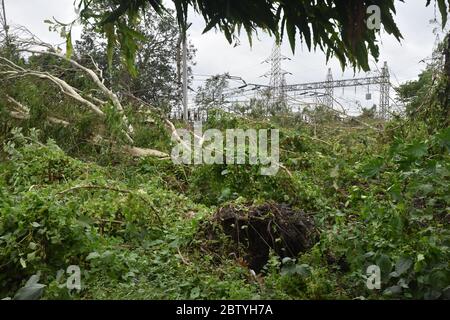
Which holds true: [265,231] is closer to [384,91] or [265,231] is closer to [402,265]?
[402,265]

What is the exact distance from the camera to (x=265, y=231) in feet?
11.1

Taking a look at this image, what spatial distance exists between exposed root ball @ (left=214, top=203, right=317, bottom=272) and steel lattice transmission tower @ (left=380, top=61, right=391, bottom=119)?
3902 mm

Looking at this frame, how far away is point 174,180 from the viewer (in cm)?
555

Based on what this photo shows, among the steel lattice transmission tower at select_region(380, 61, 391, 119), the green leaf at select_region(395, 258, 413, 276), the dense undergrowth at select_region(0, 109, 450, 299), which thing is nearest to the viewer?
the green leaf at select_region(395, 258, 413, 276)

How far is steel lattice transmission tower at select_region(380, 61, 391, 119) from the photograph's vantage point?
22.2ft

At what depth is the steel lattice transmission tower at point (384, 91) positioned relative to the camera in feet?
22.2

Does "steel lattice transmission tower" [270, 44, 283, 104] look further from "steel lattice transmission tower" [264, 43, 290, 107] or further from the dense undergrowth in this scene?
the dense undergrowth

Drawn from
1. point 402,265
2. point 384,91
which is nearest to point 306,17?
point 402,265

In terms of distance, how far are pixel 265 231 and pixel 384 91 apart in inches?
180

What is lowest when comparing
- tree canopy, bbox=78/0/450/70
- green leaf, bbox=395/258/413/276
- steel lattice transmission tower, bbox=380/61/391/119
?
green leaf, bbox=395/258/413/276

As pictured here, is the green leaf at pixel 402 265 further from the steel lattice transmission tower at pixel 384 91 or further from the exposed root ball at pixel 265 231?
the steel lattice transmission tower at pixel 384 91

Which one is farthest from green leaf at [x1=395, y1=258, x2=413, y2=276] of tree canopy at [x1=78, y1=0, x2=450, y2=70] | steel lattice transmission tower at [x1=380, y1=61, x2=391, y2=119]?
steel lattice transmission tower at [x1=380, y1=61, x2=391, y2=119]

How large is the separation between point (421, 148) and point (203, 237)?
157cm

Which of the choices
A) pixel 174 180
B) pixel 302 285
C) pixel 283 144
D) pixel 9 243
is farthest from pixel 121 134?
pixel 302 285
